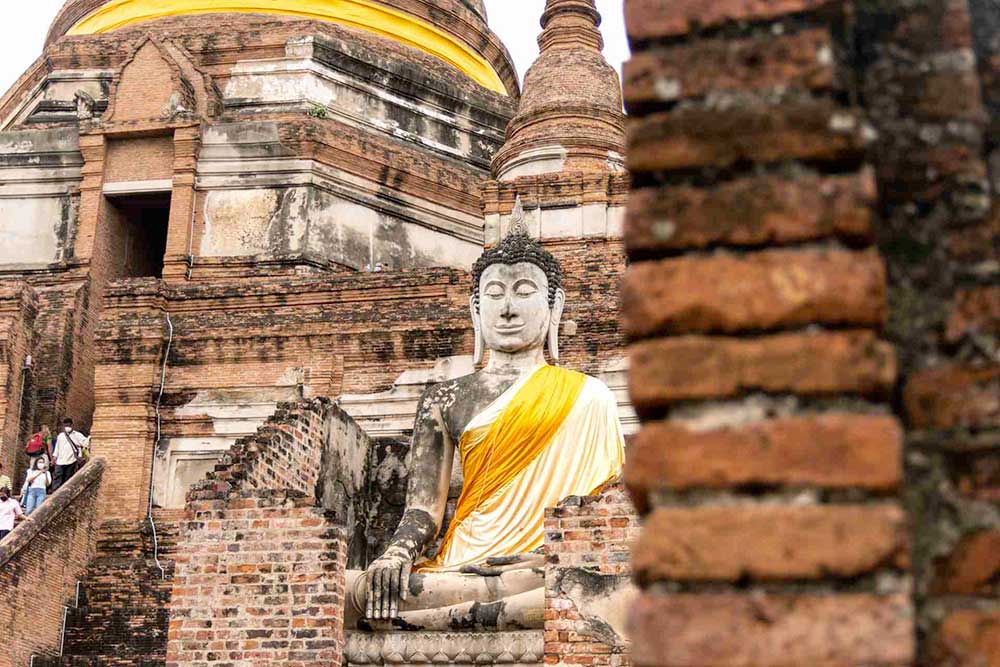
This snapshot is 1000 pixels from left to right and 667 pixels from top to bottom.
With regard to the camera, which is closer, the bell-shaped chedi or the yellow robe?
the yellow robe

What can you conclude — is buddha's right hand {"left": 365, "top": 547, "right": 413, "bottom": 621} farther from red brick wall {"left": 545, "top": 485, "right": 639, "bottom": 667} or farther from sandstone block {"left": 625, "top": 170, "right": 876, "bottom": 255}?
sandstone block {"left": 625, "top": 170, "right": 876, "bottom": 255}

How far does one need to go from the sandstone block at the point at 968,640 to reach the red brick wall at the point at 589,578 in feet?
15.5

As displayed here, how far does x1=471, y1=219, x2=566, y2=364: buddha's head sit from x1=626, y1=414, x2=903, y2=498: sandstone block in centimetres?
719

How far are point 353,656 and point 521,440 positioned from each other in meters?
1.85

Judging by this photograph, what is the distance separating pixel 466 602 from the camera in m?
8.48

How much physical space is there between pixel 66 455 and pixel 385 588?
8630mm

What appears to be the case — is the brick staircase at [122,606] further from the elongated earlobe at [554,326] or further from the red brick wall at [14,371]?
the elongated earlobe at [554,326]

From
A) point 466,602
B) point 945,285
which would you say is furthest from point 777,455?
point 466,602

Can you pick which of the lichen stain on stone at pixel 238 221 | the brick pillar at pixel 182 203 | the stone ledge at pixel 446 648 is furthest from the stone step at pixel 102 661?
the lichen stain on stone at pixel 238 221

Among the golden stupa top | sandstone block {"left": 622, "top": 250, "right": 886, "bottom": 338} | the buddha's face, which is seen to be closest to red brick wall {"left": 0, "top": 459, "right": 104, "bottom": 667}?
the buddha's face

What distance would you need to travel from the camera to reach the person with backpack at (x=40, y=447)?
15.9 meters

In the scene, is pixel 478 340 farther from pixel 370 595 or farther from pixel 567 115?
pixel 567 115

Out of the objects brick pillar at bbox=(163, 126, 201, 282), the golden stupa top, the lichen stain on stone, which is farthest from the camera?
the golden stupa top

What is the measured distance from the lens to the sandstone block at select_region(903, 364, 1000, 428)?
2.92m
